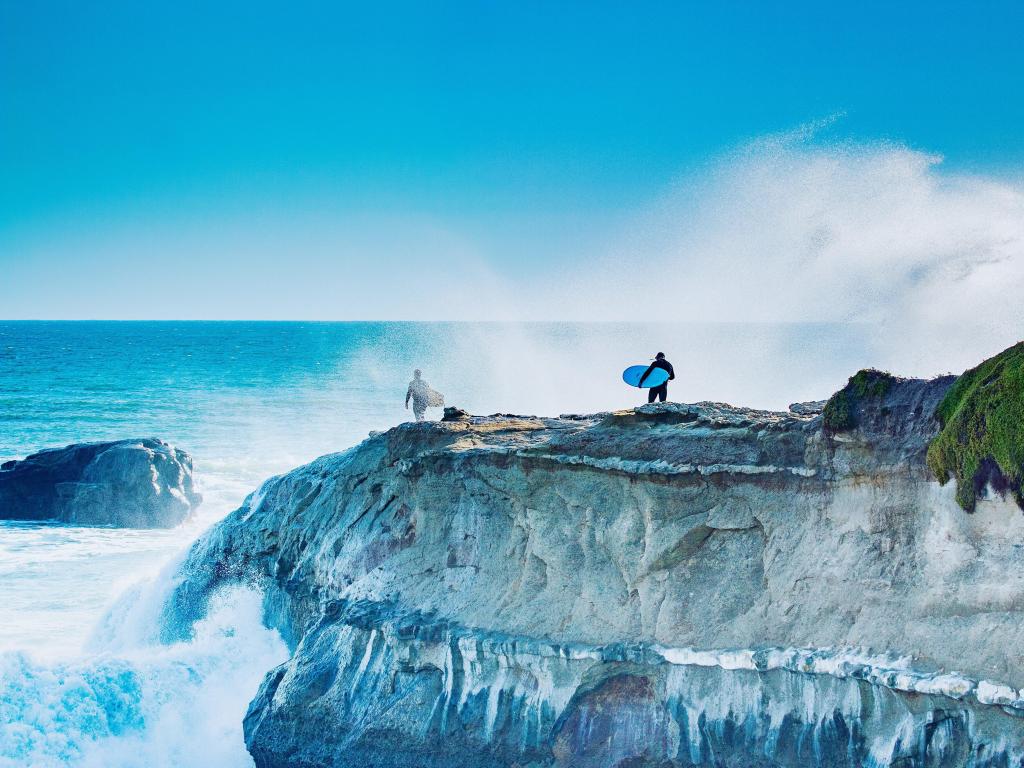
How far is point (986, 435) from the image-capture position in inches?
420

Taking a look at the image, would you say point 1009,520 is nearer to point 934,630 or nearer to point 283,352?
point 934,630

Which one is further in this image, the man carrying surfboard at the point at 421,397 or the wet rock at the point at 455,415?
the man carrying surfboard at the point at 421,397

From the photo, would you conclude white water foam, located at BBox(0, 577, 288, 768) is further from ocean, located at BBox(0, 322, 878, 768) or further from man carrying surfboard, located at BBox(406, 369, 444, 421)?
man carrying surfboard, located at BBox(406, 369, 444, 421)

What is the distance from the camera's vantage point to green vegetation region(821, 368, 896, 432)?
12.0 m

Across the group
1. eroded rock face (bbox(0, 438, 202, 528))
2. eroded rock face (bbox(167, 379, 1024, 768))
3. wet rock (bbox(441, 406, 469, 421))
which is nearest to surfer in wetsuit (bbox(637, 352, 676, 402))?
eroded rock face (bbox(167, 379, 1024, 768))

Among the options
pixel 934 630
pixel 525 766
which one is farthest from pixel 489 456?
pixel 934 630

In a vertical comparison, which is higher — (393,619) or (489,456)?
(489,456)

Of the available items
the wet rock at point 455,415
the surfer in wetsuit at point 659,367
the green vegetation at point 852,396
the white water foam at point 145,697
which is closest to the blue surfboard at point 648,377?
the surfer in wetsuit at point 659,367

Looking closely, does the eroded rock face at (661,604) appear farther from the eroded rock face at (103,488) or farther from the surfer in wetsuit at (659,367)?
the eroded rock face at (103,488)

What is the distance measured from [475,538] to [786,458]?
5.11 m

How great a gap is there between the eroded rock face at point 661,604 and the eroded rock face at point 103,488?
57.6ft

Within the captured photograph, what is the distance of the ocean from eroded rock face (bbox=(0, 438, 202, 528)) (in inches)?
35.8

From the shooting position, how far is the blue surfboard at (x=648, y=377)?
60.8 ft

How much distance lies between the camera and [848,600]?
38.4ft
